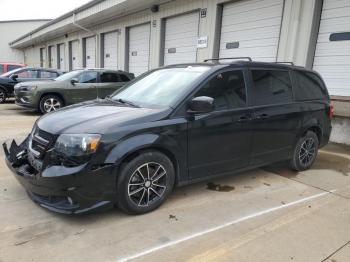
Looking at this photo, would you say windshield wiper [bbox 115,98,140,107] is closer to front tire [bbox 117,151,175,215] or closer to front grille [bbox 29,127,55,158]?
front tire [bbox 117,151,175,215]

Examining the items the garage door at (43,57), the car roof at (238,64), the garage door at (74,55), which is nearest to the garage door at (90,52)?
the garage door at (74,55)

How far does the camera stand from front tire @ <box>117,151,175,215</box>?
3.42m

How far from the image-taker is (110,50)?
18.1 m

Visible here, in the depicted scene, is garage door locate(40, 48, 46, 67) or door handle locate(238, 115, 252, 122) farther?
garage door locate(40, 48, 46, 67)

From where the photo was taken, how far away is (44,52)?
30.8 metres

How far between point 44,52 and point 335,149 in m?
29.3

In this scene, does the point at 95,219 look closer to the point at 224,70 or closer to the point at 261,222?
the point at 261,222

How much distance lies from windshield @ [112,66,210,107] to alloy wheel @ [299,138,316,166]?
7.42 ft

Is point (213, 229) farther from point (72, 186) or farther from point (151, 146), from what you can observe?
point (72, 186)

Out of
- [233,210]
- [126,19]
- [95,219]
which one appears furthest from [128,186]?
[126,19]

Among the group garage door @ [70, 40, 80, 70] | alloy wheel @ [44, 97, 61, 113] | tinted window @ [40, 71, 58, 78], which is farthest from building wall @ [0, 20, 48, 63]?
alloy wheel @ [44, 97, 61, 113]

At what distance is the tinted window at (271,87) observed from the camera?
4547mm

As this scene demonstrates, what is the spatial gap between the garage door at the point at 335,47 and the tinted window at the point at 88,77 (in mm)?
6886

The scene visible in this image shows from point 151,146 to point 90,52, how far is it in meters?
18.3
